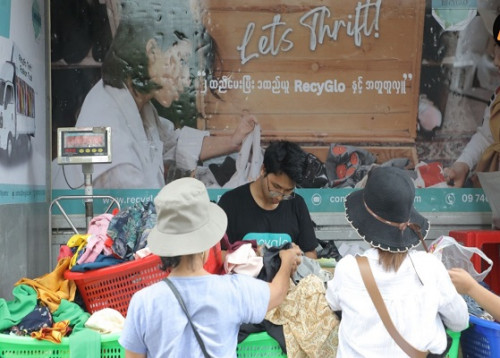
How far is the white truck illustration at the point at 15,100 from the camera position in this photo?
425 cm

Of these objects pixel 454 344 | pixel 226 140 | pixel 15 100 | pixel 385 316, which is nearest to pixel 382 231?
pixel 385 316

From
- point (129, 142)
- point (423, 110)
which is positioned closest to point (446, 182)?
point (423, 110)

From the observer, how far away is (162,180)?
18.4 ft

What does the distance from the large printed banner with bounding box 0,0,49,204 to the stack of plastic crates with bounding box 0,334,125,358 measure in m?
1.46

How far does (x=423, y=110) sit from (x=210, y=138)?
1969 millimetres

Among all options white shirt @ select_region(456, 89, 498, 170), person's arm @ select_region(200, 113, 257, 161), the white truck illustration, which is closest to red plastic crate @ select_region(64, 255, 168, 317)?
the white truck illustration

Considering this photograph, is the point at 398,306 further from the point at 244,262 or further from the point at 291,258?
the point at 244,262

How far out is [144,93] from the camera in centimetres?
555

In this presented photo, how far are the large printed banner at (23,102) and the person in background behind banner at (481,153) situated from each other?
3622 millimetres

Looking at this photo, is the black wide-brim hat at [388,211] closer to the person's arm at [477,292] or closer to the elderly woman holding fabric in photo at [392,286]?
the elderly woman holding fabric in photo at [392,286]

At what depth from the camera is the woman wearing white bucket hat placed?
7.97 ft

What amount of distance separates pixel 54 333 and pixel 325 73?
3569 millimetres

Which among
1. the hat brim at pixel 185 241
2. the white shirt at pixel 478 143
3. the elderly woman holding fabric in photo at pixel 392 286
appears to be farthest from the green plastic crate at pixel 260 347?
the white shirt at pixel 478 143

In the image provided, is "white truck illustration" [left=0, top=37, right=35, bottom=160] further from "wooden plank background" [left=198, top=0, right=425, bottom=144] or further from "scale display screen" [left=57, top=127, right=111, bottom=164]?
"wooden plank background" [left=198, top=0, right=425, bottom=144]
